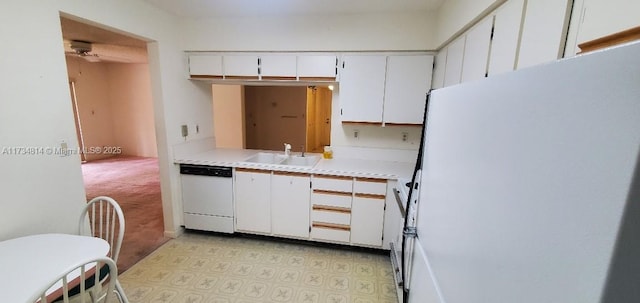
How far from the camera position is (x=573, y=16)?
915mm

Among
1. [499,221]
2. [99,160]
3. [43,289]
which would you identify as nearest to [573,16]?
[499,221]

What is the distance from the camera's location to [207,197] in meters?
2.82

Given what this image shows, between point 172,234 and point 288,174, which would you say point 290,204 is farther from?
point 172,234

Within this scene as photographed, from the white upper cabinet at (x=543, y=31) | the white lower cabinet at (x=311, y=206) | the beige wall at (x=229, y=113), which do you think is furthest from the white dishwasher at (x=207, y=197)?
the white upper cabinet at (x=543, y=31)

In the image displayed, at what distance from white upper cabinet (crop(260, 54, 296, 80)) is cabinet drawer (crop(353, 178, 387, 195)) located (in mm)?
1267

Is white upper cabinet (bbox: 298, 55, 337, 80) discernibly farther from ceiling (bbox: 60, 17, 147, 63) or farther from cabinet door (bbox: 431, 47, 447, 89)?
ceiling (bbox: 60, 17, 147, 63)

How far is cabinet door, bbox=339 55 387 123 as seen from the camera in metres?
2.61

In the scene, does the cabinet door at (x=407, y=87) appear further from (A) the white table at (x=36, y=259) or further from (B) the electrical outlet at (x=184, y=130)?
(A) the white table at (x=36, y=259)

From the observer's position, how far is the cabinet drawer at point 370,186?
246 cm

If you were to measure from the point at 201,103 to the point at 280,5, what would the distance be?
4.96ft

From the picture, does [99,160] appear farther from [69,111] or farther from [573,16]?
[573,16]

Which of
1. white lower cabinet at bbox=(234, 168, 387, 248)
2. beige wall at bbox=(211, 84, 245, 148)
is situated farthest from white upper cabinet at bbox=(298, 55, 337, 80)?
beige wall at bbox=(211, 84, 245, 148)

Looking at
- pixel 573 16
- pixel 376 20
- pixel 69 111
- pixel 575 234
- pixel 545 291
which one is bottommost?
pixel 545 291

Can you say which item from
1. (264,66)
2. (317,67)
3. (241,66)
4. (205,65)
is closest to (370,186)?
(317,67)
